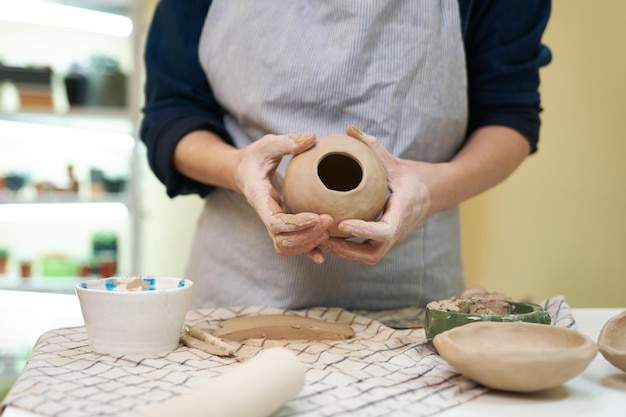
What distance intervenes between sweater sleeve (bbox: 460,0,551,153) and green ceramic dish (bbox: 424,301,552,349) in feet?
1.97

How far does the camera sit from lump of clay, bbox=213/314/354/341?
1.04 metres

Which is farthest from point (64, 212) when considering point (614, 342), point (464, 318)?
point (614, 342)

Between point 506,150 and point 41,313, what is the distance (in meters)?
2.58

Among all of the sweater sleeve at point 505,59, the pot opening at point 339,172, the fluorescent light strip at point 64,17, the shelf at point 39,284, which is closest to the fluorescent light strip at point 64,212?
the shelf at point 39,284

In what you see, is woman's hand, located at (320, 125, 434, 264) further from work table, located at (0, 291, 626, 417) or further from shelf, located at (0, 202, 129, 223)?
shelf, located at (0, 202, 129, 223)

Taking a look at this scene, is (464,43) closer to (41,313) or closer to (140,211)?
(140,211)

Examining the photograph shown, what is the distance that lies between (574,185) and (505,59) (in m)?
1.31

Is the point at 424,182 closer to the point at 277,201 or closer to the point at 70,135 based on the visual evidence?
→ the point at 277,201

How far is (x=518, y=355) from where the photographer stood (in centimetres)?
73

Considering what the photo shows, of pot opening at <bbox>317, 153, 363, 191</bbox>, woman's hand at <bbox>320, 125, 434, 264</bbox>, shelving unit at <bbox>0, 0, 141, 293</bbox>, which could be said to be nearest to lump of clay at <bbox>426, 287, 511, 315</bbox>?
woman's hand at <bbox>320, 125, 434, 264</bbox>

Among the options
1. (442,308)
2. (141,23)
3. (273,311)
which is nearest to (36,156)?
(141,23)

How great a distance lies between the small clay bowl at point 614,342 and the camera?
0.82 meters

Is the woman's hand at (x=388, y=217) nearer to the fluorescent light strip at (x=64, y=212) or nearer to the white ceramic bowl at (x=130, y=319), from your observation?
the white ceramic bowl at (x=130, y=319)

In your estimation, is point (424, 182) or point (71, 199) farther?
point (71, 199)
